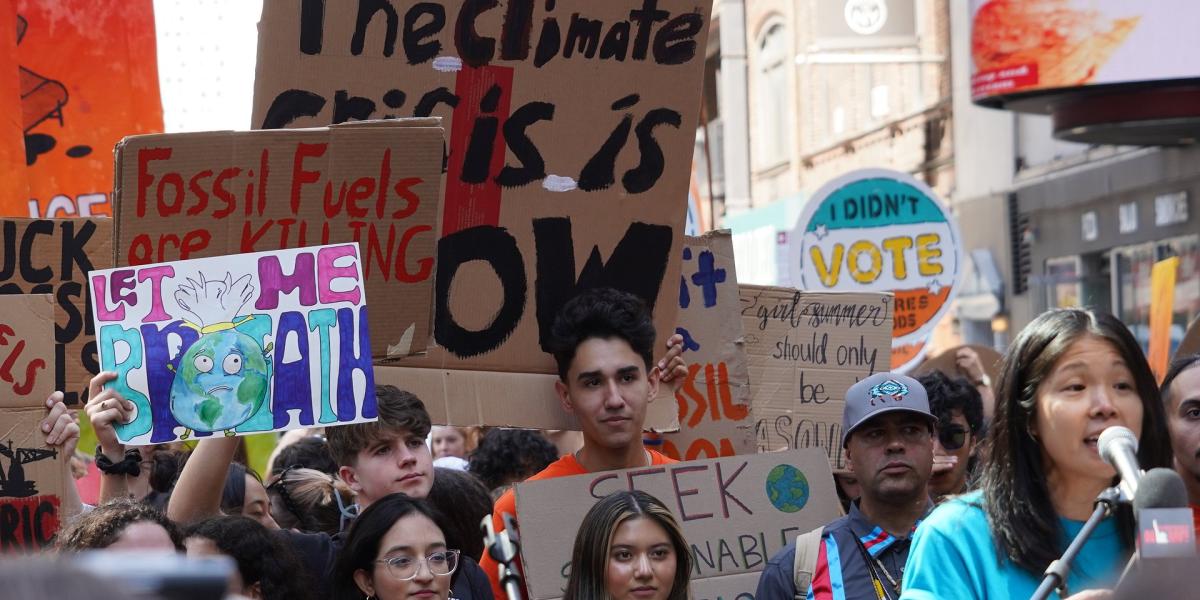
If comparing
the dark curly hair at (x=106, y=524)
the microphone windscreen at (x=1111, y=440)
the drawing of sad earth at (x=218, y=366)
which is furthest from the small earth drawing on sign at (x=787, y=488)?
the microphone windscreen at (x=1111, y=440)

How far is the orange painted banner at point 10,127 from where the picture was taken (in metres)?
6.34

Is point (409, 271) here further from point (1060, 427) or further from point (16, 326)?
point (1060, 427)

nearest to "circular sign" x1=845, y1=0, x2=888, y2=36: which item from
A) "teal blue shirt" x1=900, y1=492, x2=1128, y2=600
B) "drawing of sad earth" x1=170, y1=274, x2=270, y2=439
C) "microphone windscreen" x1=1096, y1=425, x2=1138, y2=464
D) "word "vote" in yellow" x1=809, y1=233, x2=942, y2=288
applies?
"word "vote" in yellow" x1=809, y1=233, x2=942, y2=288

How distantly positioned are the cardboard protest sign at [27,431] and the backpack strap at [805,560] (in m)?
2.04

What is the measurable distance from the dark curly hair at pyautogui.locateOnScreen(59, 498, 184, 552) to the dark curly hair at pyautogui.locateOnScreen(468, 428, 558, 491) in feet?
8.92

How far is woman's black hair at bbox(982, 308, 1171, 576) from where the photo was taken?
8.87ft

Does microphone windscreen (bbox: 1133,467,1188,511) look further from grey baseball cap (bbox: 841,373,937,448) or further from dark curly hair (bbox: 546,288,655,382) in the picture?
dark curly hair (bbox: 546,288,655,382)

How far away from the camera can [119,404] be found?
4.04 meters

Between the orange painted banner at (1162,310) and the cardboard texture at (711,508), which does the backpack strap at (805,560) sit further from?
the orange painted banner at (1162,310)

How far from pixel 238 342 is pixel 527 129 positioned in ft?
4.03

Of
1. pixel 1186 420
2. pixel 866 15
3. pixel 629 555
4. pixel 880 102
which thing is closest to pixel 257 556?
pixel 629 555

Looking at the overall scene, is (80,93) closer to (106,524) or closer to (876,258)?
(106,524)

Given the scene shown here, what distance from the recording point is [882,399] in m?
4.36

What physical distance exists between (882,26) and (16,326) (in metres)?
16.3
